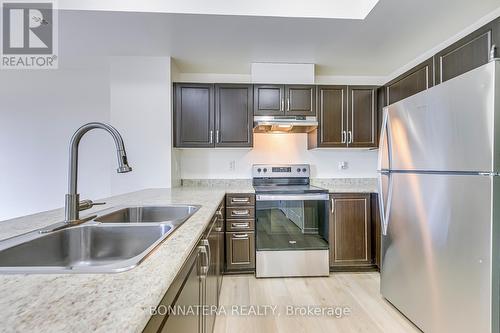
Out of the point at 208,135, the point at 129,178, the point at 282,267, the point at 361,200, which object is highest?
the point at 208,135

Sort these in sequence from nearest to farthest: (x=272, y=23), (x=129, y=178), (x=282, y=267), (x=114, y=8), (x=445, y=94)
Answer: (x=445, y=94) < (x=114, y=8) < (x=272, y=23) < (x=282, y=267) < (x=129, y=178)

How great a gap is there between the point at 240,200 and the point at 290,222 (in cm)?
58

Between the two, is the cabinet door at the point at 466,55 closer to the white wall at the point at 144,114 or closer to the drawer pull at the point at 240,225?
the drawer pull at the point at 240,225

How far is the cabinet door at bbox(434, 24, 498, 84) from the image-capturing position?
1.74 metres

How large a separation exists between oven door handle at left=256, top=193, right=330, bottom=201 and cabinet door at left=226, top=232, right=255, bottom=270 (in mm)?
434

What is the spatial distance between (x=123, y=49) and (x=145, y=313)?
2898mm

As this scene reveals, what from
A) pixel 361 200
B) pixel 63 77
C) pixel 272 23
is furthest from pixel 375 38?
pixel 63 77

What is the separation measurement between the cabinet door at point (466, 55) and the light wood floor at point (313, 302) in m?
1.95

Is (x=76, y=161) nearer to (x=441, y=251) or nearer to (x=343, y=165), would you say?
(x=441, y=251)

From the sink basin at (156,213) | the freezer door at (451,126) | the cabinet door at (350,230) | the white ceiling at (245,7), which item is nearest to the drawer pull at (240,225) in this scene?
the cabinet door at (350,230)

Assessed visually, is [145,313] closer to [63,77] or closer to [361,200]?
[361,200]

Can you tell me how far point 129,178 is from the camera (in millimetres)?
2902

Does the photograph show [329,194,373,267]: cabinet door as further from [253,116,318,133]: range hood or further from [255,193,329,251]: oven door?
[253,116,318,133]: range hood
